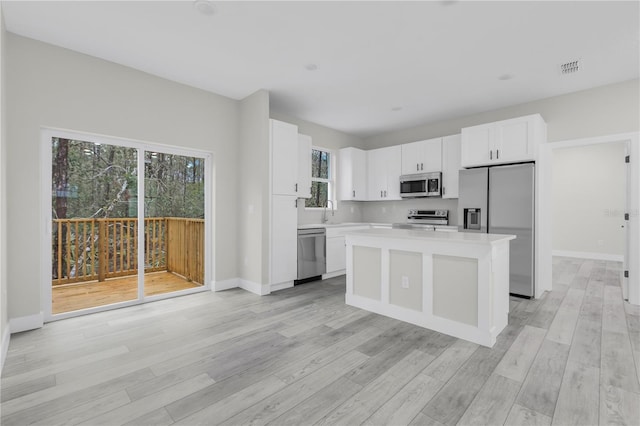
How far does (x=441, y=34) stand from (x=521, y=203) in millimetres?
2480

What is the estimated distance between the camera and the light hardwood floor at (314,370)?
1.72 meters

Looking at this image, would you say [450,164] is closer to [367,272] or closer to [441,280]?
[367,272]

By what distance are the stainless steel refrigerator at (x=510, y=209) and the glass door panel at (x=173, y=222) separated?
3908 mm

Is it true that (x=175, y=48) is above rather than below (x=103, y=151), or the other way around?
above

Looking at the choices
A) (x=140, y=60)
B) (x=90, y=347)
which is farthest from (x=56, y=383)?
(x=140, y=60)

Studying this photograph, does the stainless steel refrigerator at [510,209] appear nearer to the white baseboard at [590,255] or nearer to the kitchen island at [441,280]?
the kitchen island at [441,280]

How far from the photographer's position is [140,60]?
3287mm

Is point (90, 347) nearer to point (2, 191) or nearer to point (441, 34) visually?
point (2, 191)

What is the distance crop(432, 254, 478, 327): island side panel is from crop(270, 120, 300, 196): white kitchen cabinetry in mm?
2357

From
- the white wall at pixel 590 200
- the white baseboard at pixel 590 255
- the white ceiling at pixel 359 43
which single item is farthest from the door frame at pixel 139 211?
the white baseboard at pixel 590 255

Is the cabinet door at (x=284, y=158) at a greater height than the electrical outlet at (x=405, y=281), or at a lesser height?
greater

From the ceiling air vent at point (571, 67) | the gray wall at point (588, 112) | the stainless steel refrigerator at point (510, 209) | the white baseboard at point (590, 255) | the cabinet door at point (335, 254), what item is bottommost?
the white baseboard at point (590, 255)

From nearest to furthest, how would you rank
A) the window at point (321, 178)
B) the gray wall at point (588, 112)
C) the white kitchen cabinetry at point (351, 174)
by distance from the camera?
the gray wall at point (588, 112)
the window at point (321, 178)
the white kitchen cabinetry at point (351, 174)

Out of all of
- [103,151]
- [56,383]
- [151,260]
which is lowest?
[56,383]
